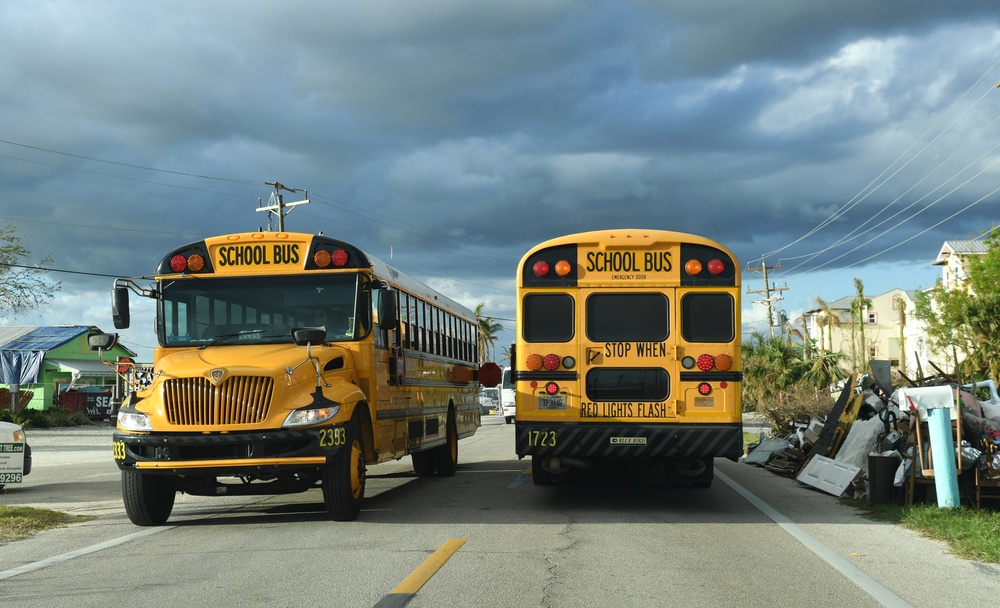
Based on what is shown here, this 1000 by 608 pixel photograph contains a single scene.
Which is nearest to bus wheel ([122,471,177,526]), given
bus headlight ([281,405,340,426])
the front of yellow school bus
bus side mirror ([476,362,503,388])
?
the front of yellow school bus

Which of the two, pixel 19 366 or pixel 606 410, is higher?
pixel 19 366

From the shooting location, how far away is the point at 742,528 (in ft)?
32.6

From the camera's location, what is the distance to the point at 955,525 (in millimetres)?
9656

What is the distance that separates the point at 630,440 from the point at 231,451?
4268 mm

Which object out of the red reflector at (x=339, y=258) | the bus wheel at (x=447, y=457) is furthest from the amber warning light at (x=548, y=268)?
the bus wheel at (x=447, y=457)

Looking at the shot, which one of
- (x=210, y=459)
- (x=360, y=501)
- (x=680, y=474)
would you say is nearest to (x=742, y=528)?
(x=680, y=474)

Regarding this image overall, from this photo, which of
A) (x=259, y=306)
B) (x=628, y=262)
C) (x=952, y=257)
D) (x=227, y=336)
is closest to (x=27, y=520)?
(x=227, y=336)

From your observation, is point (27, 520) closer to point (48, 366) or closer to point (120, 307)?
point (120, 307)

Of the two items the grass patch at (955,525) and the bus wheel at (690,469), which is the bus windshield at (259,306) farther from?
the grass patch at (955,525)

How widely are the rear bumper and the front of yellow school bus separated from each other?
1.84 m

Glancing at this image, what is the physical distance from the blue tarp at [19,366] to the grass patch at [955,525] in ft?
146

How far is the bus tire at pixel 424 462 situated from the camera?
52.0ft

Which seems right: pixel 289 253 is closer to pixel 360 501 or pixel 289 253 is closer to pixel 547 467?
pixel 360 501

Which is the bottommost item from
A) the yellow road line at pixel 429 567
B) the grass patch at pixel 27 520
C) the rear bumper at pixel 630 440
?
the yellow road line at pixel 429 567
